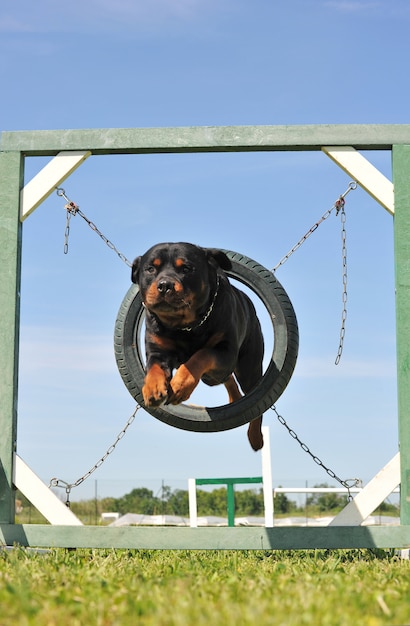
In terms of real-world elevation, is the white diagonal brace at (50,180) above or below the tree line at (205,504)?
above

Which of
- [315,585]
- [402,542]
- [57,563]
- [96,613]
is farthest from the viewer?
[402,542]

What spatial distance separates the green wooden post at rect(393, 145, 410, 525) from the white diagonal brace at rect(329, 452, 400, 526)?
6cm

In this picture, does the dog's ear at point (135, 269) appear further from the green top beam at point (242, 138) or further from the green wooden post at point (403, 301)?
the green wooden post at point (403, 301)

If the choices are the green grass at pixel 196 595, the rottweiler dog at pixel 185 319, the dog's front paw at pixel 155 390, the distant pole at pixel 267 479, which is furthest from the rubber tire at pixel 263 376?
the distant pole at pixel 267 479

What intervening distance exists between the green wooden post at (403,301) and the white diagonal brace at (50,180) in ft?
6.96

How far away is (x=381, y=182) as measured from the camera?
5629mm

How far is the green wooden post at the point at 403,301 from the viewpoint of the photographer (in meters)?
5.32

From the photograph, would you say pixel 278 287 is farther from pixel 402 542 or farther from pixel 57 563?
pixel 57 563

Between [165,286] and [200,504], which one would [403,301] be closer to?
[165,286]

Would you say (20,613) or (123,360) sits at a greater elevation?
(123,360)

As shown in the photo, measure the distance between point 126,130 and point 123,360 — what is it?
62.2 inches

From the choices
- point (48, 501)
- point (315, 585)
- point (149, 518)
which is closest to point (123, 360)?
point (48, 501)

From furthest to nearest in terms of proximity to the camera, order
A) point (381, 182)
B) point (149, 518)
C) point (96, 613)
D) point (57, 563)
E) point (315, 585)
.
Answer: point (149, 518), point (381, 182), point (57, 563), point (315, 585), point (96, 613)

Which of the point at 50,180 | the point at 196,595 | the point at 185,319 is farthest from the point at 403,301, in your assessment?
the point at 196,595
